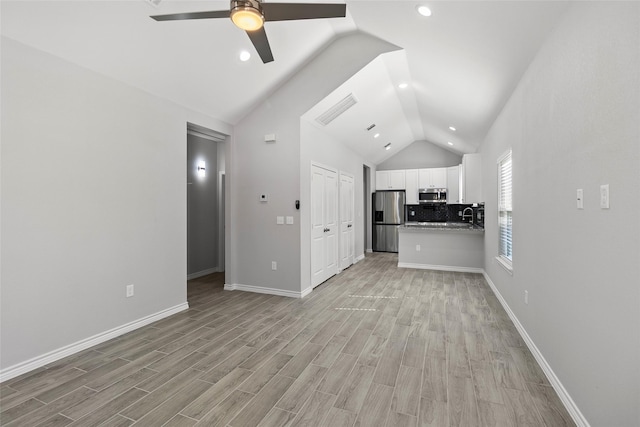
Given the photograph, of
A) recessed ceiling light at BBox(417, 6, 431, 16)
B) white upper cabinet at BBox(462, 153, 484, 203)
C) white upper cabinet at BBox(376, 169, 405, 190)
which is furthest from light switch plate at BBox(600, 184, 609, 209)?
white upper cabinet at BBox(376, 169, 405, 190)

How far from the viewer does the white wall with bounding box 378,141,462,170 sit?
8789 mm

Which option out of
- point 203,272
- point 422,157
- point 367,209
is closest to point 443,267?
point 367,209

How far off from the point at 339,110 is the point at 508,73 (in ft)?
8.08

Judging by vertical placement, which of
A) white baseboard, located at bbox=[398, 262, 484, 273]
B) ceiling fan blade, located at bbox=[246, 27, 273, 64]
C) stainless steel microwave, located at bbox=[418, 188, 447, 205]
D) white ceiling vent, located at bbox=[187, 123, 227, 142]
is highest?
ceiling fan blade, located at bbox=[246, 27, 273, 64]

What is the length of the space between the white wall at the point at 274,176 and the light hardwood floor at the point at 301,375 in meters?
0.92

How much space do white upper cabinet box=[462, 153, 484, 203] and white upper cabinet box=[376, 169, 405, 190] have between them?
2.80 meters

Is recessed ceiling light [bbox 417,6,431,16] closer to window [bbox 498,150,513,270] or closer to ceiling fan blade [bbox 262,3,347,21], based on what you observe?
ceiling fan blade [bbox 262,3,347,21]

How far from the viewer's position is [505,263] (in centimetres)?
393

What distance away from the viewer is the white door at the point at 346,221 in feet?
20.8

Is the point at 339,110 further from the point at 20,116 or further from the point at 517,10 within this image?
the point at 20,116

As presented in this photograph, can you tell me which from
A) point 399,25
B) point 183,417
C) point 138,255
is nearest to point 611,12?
point 399,25

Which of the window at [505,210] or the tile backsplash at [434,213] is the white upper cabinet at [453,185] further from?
the window at [505,210]

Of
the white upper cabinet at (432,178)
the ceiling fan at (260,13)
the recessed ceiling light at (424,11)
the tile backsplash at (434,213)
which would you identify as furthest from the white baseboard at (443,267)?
the ceiling fan at (260,13)

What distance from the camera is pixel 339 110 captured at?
493 cm
